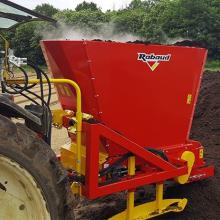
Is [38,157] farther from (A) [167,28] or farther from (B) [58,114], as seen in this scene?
(A) [167,28]

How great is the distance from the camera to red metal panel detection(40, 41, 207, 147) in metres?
3.78

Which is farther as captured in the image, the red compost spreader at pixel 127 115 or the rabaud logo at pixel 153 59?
the rabaud logo at pixel 153 59

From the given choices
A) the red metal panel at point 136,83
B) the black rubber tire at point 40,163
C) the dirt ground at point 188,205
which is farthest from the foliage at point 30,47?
the black rubber tire at point 40,163

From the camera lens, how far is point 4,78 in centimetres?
342

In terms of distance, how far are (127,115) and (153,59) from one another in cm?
53

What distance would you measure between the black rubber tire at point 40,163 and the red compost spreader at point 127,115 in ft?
1.70

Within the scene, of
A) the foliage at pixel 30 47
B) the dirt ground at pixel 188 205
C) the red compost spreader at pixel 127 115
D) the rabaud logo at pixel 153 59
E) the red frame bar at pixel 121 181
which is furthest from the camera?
the foliage at pixel 30 47

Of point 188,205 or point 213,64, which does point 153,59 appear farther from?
point 213,64

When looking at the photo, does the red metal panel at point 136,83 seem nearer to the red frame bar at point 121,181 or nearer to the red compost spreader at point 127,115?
the red compost spreader at point 127,115

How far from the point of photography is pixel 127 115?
4.03 m

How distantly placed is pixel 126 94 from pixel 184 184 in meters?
1.35

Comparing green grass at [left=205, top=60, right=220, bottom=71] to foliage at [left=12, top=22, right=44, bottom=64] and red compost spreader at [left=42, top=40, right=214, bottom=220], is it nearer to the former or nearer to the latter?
foliage at [left=12, top=22, right=44, bottom=64]

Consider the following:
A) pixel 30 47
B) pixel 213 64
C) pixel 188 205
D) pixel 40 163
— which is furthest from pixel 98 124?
pixel 213 64

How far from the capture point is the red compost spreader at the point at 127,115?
3.70 meters
